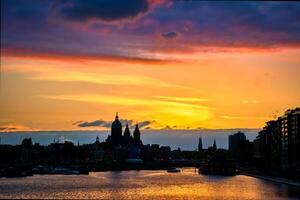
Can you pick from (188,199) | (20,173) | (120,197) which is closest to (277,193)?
(188,199)

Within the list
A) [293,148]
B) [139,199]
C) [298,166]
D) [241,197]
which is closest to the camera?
[139,199]

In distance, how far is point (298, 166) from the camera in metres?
180

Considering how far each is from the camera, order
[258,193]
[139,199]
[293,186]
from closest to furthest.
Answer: [139,199] → [258,193] → [293,186]

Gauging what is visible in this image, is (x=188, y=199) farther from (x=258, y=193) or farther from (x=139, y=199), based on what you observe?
(x=258, y=193)

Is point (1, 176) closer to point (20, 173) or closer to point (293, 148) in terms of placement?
point (20, 173)

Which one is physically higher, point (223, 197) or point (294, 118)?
point (294, 118)

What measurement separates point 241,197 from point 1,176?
108084 millimetres

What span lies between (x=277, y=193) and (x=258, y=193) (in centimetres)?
387

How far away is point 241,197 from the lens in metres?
107

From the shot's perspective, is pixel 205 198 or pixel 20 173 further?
pixel 20 173

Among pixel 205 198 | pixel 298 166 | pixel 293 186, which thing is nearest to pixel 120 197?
pixel 205 198

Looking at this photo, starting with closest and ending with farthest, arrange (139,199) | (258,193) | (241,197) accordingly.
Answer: (139,199)
(241,197)
(258,193)

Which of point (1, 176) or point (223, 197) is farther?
point (1, 176)

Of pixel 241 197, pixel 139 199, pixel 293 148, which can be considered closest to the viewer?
pixel 139 199
